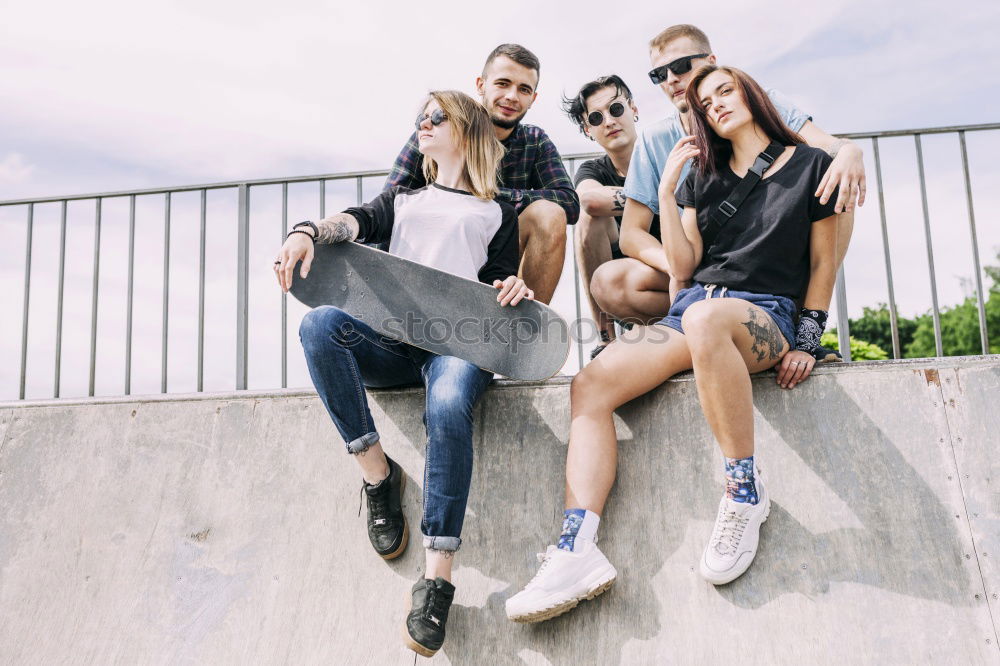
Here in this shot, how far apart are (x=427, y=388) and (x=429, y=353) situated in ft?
0.66

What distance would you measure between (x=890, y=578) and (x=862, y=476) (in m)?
0.32

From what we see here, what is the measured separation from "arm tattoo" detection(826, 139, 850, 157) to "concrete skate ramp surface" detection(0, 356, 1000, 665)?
2.42 feet

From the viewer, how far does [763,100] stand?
8.05ft

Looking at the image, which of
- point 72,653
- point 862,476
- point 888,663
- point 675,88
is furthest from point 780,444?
point 72,653

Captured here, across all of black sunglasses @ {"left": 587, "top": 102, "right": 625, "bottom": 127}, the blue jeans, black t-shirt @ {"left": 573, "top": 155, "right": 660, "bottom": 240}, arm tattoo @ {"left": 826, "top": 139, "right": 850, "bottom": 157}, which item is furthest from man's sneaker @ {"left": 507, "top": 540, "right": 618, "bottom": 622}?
black sunglasses @ {"left": 587, "top": 102, "right": 625, "bottom": 127}

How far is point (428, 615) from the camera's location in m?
2.04

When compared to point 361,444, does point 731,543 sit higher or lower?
lower

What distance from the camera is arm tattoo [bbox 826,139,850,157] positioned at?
2427mm

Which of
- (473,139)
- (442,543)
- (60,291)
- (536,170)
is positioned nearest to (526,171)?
(536,170)

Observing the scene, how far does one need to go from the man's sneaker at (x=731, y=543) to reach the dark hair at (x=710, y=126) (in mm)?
1121

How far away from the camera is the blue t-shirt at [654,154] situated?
2.88 meters

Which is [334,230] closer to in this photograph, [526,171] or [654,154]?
[526,171]

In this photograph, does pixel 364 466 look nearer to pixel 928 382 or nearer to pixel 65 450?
pixel 65 450

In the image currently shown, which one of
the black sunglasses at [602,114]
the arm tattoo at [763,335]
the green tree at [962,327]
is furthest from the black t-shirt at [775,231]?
the green tree at [962,327]
